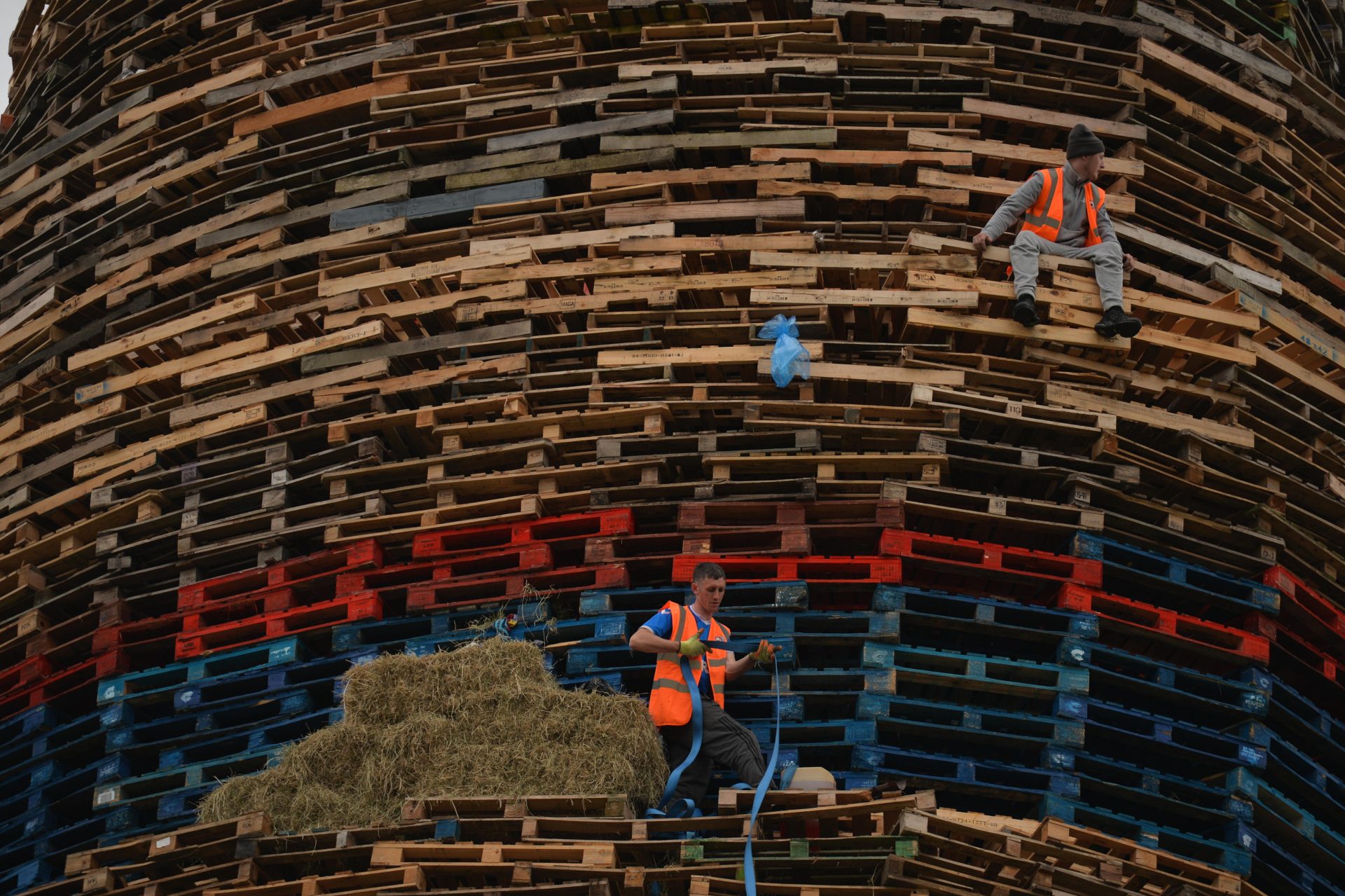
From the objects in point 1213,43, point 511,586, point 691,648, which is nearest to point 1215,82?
point 1213,43

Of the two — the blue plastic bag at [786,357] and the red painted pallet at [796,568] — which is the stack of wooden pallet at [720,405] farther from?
the blue plastic bag at [786,357]

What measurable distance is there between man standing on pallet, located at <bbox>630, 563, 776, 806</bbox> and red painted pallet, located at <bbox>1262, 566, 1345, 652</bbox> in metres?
6.14

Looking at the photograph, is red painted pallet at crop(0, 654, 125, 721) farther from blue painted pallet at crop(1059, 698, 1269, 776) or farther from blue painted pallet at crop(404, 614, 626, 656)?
blue painted pallet at crop(1059, 698, 1269, 776)

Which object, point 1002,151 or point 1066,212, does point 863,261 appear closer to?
point 1066,212

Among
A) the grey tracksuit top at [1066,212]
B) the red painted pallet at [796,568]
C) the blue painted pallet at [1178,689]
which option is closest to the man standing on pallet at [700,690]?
the red painted pallet at [796,568]

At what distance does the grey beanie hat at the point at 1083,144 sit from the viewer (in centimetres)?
2252

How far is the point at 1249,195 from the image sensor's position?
84.1 ft

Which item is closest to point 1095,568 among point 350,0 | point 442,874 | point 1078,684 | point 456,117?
point 1078,684

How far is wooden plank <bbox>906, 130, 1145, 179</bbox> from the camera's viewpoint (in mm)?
24031

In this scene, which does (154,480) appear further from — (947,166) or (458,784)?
(947,166)

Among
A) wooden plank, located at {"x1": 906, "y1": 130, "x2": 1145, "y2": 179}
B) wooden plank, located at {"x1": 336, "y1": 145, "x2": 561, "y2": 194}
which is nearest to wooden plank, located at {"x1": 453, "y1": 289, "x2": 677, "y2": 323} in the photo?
wooden plank, located at {"x1": 336, "y1": 145, "x2": 561, "y2": 194}

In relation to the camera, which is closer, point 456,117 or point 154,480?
point 154,480

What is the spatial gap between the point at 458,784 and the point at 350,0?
12.5 metres

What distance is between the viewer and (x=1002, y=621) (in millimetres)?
20797
